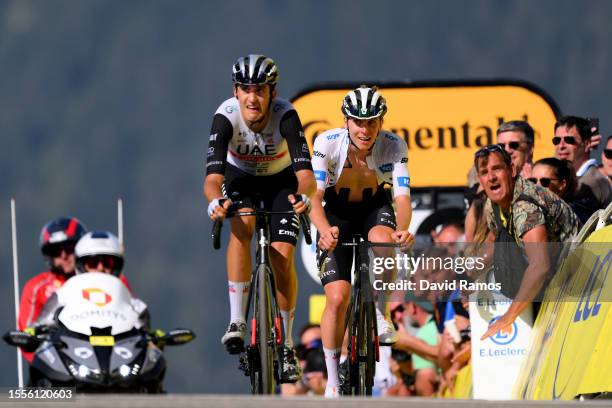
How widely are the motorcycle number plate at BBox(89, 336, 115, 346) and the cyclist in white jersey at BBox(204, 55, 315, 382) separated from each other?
110cm

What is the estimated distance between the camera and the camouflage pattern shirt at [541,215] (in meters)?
12.3

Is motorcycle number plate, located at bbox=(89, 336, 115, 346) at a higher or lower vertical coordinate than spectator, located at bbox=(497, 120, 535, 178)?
lower

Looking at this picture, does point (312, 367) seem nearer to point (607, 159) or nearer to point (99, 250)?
point (99, 250)

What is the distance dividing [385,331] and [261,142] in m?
1.57

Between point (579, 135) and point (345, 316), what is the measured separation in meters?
2.19

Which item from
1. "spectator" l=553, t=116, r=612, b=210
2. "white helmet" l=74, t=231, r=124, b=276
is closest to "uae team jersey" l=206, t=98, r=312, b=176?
"spectator" l=553, t=116, r=612, b=210

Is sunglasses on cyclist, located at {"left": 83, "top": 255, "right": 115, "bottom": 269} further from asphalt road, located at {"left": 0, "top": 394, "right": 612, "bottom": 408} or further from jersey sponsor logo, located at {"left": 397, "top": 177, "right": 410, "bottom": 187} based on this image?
asphalt road, located at {"left": 0, "top": 394, "right": 612, "bottom": 408}

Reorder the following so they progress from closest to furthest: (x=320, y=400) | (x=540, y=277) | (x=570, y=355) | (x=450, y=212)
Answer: (x=320, y=400)
(x=570, y=355)
(x=540, y=277)
(x=450, y=212)

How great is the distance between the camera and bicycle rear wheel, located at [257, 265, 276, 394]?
1266 cm

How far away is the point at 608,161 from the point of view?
13453mm

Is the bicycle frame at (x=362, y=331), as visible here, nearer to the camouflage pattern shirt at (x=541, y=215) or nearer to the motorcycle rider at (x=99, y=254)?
the camouflage pattern shirt at (x=541, y=215)

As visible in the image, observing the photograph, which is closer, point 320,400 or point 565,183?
point 320,400

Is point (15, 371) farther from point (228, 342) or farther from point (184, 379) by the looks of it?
point (228, 342)

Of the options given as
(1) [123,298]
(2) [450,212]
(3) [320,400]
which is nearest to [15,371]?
(2) [450,212]
